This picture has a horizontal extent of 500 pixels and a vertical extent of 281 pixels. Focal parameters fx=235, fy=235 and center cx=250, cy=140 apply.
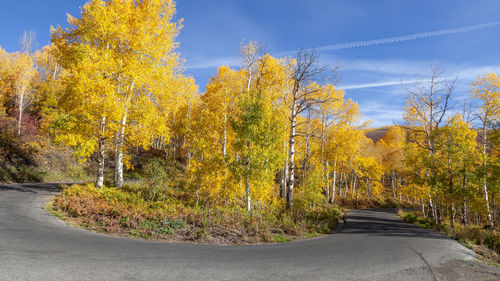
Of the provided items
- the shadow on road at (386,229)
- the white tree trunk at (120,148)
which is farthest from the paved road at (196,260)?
the white tree trunk at (120,148)

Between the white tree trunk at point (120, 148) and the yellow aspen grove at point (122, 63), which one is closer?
the yellow aspen grove at point (122, 63)

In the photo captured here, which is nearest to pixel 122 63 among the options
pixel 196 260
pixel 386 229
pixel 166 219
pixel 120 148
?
pixel 120 148

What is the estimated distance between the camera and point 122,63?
14.2 m

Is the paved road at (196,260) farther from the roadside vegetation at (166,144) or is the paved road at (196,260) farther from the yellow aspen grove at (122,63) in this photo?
the yellow aspen grove at (122,63)

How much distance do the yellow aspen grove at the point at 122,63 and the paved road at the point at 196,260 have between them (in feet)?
17.9

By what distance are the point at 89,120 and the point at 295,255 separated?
39.5 feet

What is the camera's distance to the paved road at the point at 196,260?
479 cm

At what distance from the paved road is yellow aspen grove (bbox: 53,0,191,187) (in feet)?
17.9

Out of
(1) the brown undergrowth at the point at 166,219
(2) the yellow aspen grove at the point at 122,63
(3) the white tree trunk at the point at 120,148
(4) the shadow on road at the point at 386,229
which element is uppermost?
(2) the yellow aspen grove at the point at 122,63

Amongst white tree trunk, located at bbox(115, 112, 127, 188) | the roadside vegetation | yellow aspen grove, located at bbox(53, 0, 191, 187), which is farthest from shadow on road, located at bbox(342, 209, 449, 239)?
white tree trunk, located at bbox(115, 112, 127, 188)

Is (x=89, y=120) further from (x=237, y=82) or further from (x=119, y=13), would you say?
(x=237, y=82)

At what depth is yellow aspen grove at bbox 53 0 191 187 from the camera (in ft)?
39.4

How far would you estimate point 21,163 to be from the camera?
1973 cm

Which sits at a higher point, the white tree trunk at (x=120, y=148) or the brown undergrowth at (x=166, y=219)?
the white tree trunk at (x=120, y=148)
